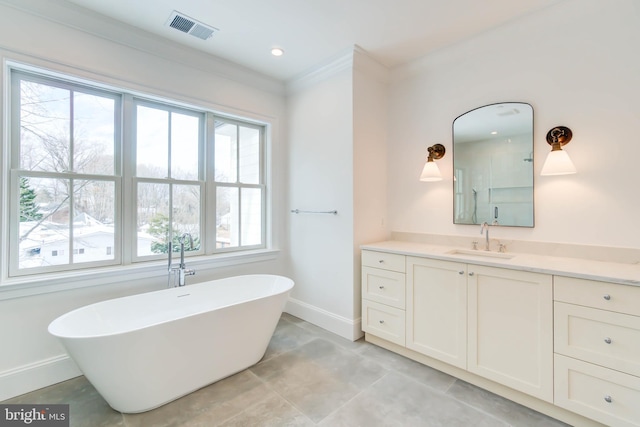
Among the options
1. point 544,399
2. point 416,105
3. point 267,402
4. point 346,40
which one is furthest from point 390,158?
point 267,402

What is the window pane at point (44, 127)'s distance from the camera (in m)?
2.13

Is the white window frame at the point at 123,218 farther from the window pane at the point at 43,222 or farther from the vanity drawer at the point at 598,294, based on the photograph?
the vanity drawer at the point at 598,294

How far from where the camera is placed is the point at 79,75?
2227 mm

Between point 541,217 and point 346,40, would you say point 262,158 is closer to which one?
point 346,40

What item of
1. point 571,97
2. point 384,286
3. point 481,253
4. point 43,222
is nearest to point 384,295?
point 384,286

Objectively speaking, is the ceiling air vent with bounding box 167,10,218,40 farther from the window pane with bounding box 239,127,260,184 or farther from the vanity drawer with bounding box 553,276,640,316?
the vanity drawer with bounding box 553,276,640,316

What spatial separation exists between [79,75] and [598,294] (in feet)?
12.4

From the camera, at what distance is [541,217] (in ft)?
7.43

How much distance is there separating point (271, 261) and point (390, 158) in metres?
1.82

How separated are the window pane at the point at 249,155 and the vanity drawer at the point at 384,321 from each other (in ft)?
6.26

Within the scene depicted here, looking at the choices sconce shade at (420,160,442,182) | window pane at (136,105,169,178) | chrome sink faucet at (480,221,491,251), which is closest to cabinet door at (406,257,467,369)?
chrome sink faucet at (480,221,491,251)

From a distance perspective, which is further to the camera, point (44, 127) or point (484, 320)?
point (44, 127)

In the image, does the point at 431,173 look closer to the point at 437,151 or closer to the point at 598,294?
the point at 437,151

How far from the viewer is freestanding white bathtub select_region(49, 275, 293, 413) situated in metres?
1.65
